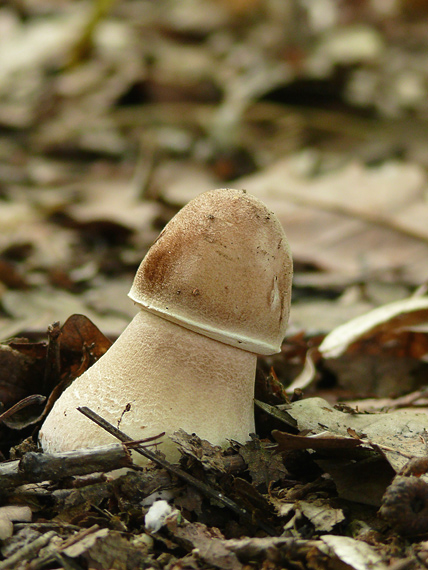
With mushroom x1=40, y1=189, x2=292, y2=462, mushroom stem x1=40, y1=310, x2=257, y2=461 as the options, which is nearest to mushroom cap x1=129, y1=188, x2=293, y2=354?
mushroom x1=40, y1=189, x2=292, y2=462

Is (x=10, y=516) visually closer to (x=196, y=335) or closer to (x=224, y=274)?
(x=196, y=335)

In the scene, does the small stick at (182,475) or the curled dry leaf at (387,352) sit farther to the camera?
the curled dry leaf at (387,352)

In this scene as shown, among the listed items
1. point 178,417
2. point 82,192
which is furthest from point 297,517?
point 82,192

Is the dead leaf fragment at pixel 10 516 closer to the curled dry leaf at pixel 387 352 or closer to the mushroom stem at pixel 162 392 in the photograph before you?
the mushroom stem at pixel 162 392

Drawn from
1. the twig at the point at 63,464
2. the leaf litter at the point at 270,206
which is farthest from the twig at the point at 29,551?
the twig at the point at 63,464

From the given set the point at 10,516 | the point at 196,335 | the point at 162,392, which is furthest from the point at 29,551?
the point at 196,335
